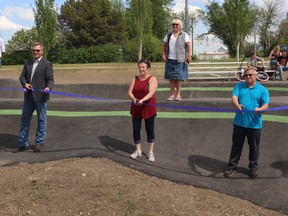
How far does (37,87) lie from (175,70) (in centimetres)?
309

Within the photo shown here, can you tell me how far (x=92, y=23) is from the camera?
52.8m

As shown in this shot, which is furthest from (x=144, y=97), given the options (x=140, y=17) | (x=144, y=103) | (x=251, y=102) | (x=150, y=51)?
(x=150, y=51)

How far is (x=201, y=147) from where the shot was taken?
685cm

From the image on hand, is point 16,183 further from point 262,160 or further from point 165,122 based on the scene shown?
point 262,160

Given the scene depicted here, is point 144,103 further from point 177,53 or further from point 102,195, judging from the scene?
point 177,53

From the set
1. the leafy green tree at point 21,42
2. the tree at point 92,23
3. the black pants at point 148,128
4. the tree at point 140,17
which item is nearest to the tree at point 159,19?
the tree at point 92,23

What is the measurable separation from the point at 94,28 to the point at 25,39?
9791 mm

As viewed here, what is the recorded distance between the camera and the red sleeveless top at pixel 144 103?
19.5 ft

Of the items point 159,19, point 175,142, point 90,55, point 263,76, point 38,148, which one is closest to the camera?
point 38,148

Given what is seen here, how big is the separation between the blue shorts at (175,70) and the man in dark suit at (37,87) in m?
2.76

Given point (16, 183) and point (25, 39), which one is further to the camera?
point (25, 39)

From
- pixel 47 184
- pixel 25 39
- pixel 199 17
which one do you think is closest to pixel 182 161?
pixel 47 184

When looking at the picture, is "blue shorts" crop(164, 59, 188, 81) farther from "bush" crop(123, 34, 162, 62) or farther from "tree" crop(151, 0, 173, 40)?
"tree" crop(151, 0, 173, 40)

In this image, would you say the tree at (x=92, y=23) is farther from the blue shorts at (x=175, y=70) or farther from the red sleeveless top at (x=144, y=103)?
the red sleeveless top at (x=144, y=103)
